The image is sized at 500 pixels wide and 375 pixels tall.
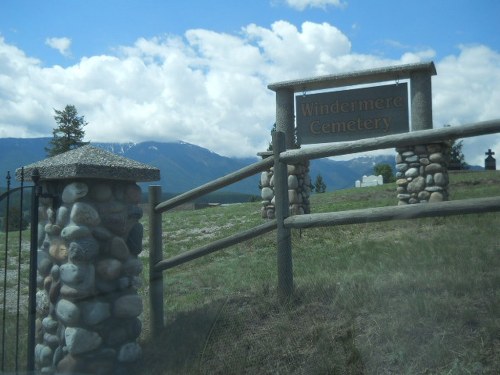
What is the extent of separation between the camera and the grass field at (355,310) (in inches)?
158

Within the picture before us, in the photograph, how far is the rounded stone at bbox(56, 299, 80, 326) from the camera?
4793mm

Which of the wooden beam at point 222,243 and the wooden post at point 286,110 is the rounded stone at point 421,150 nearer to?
the wooden post at point 286,110

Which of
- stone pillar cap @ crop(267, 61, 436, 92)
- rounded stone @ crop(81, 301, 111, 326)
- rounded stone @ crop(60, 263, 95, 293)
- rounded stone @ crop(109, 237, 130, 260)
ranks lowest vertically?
rounded stone @ crop(81, 301, 111, 326)

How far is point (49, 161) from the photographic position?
5.23 meters

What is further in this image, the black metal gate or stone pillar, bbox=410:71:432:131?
stone pillar, bbox=410:71:432:131

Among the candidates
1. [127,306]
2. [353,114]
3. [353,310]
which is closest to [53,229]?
[127,306]

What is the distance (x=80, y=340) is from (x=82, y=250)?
0.78 metres

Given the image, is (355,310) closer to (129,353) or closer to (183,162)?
(129,353)

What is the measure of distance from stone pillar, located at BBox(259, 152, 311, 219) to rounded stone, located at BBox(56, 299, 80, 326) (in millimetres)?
5879

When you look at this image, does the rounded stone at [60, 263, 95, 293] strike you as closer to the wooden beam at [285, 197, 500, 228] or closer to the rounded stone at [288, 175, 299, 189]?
the wooden beam at [285, 197, 500, 228]

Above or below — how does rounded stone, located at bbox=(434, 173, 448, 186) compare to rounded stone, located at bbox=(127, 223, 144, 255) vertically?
above

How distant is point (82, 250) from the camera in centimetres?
481

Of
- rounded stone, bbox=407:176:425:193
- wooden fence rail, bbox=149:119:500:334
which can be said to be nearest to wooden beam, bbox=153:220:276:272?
wooden fence rail, bbox=149:119:500:334

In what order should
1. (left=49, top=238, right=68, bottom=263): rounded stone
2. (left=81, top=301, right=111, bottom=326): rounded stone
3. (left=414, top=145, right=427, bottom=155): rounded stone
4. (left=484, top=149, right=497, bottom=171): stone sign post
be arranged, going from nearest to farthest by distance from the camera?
(left=81, top=301, right=111, bottom=326): rounded stone
(left=49, top=238, right=68, bottom=263): rounded stone
(left=414, top=145, right=427, bottom=155): rounded stone
(left=484, top=149, right=497, bottom=171): stone sign post
